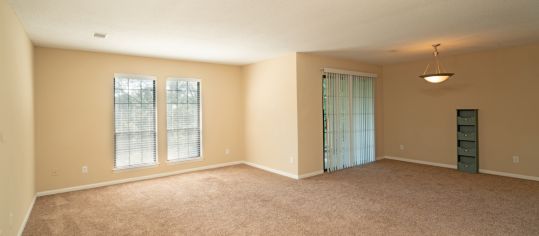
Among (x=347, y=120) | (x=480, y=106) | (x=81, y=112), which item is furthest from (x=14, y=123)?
(x=480, y=106)

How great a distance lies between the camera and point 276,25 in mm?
3559

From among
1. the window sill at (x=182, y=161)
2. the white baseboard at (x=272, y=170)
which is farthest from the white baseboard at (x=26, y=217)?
the white baseboard at (x=272, y=170)

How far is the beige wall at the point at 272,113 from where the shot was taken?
543 cm

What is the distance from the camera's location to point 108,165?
510cm

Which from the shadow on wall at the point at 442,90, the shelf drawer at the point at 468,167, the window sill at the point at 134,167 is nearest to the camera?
the window sill at the point at 134,167

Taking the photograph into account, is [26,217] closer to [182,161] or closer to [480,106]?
[182,161]

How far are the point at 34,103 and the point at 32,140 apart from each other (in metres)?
0.61

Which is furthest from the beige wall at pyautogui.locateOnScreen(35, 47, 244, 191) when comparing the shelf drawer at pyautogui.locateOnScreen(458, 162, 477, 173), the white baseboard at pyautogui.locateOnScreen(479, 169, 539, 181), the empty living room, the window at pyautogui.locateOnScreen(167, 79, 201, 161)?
the white baseboard at pyautogui.locateOnScreen(479, 169, 539, 181)

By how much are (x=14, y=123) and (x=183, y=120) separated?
3.15 metres

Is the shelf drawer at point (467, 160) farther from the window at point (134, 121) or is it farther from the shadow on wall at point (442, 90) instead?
the window at point (134, 121)

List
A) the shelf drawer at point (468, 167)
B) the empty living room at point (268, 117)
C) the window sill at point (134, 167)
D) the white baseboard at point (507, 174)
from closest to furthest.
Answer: the empty living room at point (268, 117)
the white baseboard at point (507, 174)
the window sill at point (134, 167)
the shelf drawer at point (468, 167)

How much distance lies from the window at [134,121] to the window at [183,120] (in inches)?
13.5

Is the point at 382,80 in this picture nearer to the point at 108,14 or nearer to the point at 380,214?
the point at 380,214

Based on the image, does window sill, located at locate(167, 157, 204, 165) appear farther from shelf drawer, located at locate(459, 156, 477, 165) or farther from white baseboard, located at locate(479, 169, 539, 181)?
white baseboard, located at locate(479, 169, 539, 181)
